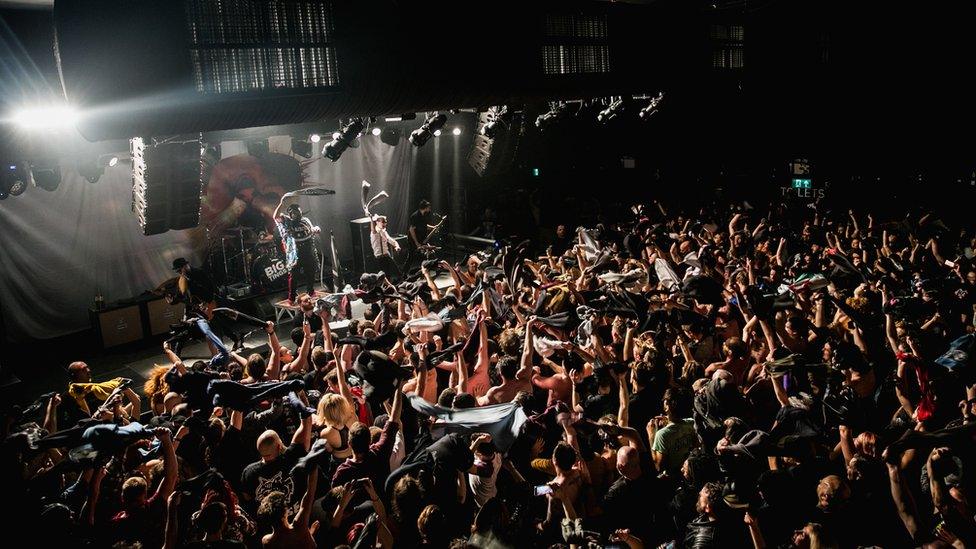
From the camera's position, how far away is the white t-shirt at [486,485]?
11.3 feet

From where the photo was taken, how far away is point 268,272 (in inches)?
460

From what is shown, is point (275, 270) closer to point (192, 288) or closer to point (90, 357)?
point (192, 288)

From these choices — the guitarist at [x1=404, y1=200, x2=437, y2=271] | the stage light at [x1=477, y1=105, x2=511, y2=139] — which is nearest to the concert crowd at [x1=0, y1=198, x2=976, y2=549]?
the stage light at [x1=477, y1=105, x2=511, y2=139]

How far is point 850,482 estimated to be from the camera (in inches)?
119

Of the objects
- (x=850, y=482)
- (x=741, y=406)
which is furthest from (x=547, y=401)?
(x=850, y=482)

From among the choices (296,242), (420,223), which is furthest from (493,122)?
(420,223)

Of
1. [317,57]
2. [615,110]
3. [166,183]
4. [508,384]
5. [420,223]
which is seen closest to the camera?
[317,57]

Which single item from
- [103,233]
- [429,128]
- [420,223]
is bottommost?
[420,223]

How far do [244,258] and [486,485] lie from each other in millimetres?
9634

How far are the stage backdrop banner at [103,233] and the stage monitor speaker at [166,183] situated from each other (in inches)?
215

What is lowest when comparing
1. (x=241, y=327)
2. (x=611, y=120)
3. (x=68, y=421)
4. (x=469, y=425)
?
(x=241, y=327)

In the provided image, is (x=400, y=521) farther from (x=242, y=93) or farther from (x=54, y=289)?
(x=54, y=289)

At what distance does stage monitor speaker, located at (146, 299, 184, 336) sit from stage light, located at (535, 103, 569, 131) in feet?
20.7

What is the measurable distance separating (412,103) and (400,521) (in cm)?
247
